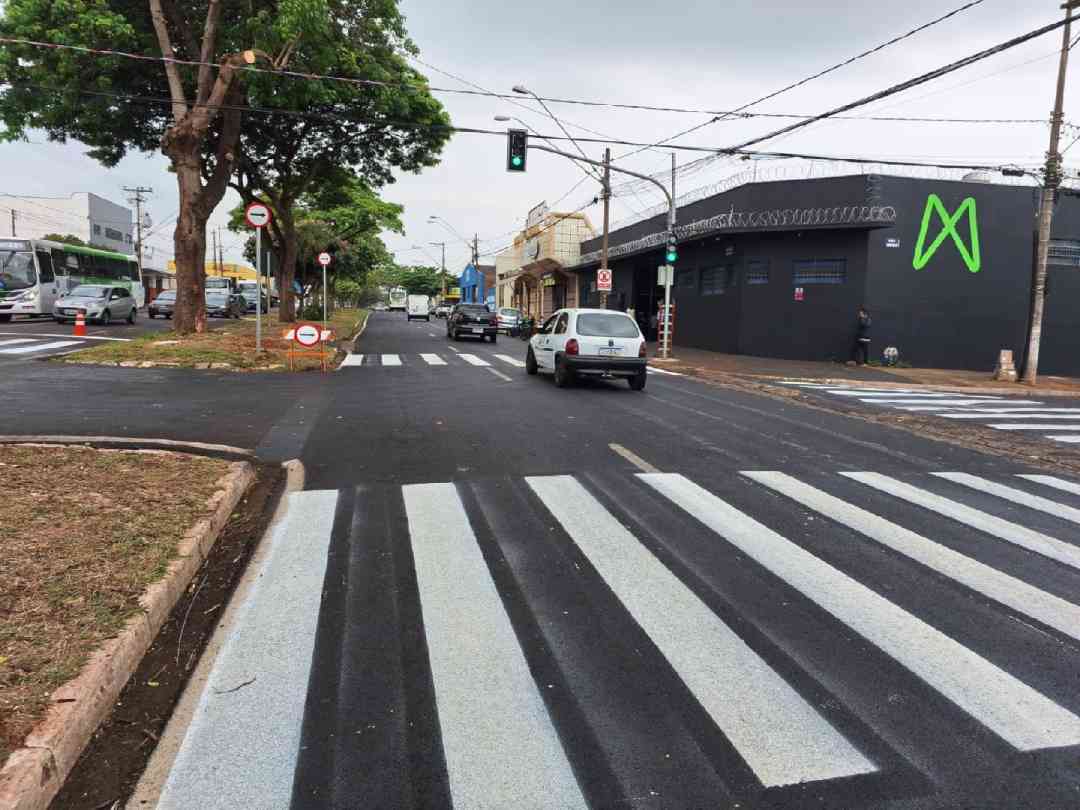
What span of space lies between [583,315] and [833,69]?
23.1 ft

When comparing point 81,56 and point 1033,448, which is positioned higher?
point 81,56

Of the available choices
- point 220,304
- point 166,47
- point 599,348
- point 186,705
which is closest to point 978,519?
point 186,705

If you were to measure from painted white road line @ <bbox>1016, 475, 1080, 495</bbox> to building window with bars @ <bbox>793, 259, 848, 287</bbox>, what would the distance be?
1763 centimetres

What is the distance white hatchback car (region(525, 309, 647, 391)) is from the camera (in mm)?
14070

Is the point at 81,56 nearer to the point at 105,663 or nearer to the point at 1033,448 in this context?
the point at 105,663

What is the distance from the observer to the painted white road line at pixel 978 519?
5.25 m

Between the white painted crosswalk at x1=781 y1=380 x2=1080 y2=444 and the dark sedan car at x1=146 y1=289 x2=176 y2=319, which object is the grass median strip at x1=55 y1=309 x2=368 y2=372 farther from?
the dark sedan car at x1=146 y1=289 x2=176 y2=319

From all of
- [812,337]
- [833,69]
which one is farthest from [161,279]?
[833,69]

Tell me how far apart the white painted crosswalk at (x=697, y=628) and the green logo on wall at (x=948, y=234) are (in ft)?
65.3

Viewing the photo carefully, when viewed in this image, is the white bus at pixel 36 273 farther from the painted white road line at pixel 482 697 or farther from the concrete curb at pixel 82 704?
the painted white road line at pixel 482 697

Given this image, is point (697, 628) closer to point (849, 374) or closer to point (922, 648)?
point (922, 648)

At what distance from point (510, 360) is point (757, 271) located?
35.0ft

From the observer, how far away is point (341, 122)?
26.5 m

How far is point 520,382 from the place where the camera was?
15.4 meters
